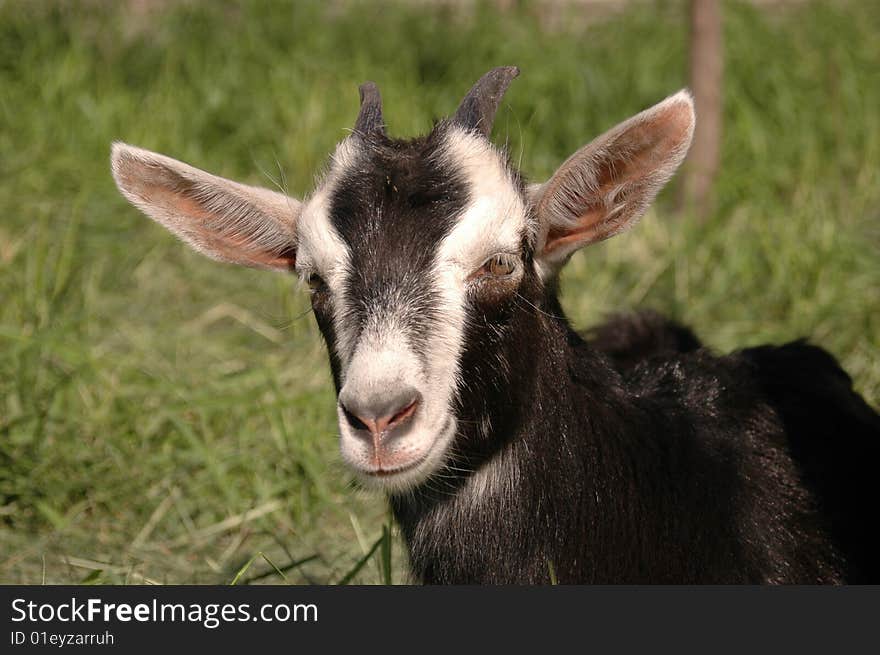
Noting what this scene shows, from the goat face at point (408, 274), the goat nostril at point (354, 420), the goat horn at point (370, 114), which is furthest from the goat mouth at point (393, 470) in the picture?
the goat horn at point (370, 114)

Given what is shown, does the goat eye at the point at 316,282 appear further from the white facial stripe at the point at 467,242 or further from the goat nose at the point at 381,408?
the goat nose at the point at 381,408

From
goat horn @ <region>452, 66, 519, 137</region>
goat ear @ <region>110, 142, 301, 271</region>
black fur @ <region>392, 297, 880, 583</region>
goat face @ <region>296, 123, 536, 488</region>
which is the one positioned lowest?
black fur @ <region>392, 297, 880, 583</region>

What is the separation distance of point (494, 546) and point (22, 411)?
107 inches

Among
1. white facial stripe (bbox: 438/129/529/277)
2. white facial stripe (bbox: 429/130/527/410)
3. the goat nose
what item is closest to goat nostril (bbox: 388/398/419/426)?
the goat nose

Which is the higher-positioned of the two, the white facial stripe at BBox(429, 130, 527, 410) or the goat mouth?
the white facial stripe at BBox(429, 130, 527, 410)

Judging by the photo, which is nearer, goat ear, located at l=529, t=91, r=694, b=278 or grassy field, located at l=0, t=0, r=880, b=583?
goat ear, located at l=529, t=91, r=694, b=278

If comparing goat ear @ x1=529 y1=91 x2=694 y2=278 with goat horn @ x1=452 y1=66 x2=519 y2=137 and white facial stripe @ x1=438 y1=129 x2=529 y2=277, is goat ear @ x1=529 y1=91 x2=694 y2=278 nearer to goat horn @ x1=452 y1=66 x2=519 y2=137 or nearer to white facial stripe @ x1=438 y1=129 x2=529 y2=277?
white facial stripe @ x1=438 y1=129 x2=529 y2=277

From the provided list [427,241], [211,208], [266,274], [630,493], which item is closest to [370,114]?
[211,208]

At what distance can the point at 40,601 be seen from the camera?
3928 millimetres

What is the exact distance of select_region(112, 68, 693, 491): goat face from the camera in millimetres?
3270

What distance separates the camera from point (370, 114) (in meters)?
3.98

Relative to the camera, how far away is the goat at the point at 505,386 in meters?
3.40

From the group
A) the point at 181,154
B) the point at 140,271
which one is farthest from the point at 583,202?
the point at 181,154

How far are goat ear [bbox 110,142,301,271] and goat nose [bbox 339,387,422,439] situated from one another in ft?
2.93
